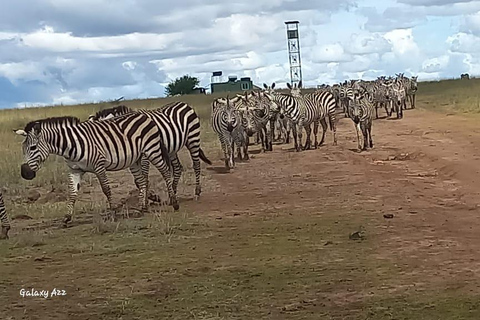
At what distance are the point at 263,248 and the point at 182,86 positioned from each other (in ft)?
224

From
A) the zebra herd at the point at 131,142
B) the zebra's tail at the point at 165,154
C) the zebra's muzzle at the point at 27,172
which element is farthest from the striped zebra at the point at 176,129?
the zebra's muzzle at the point at 27,172

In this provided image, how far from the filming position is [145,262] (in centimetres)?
800

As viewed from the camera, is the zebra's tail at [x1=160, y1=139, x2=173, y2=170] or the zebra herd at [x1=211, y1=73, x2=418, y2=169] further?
the zebra herd at [x1=211, y1=73, x2=418, y2=169]

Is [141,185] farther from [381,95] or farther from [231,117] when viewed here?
[381,95]

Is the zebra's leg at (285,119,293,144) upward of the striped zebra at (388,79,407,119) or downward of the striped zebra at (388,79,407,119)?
downward

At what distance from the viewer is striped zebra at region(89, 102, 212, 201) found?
12383 mm

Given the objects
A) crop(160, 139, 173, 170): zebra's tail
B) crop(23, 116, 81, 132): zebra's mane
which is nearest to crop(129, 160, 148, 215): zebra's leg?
crop(160, 139, 173, 170): zebra's tail

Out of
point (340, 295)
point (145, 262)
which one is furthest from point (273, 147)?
point (340, 295)

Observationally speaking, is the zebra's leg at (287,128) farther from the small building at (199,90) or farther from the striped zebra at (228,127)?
the small building at (199,90)

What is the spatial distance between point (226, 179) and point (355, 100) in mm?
5994

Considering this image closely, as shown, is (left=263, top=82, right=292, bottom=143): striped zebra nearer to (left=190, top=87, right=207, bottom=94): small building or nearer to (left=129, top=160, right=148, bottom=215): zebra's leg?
(left=129, top=160, right=148, bottom=215): zebra's leg

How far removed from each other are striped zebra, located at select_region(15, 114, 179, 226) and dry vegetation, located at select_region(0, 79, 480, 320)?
0.55 metres

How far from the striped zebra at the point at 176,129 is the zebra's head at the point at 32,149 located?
2112 mm

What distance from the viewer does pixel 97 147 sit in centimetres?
1070
